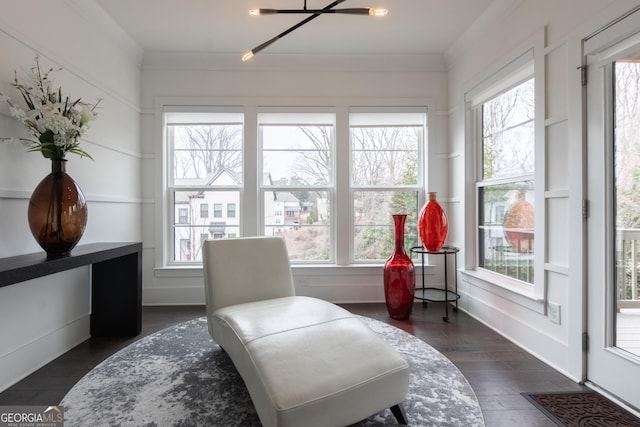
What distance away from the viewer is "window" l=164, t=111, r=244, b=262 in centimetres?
334

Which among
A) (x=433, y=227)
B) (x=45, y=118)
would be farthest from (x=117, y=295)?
(x=433, y=227)

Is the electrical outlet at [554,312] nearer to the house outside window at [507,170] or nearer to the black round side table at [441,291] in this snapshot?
the house outside window at [507,170]

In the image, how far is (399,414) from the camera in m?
1.42

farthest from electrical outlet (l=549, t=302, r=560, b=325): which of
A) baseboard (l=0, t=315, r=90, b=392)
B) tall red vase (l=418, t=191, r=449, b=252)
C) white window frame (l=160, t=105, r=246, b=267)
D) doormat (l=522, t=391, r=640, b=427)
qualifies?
baseboard (l=0, t=315, r=90, b=392)

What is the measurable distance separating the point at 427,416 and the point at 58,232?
2287 millimetres

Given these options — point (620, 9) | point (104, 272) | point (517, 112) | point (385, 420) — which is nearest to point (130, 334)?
point (104, 272)

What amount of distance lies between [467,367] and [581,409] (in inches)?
21.8

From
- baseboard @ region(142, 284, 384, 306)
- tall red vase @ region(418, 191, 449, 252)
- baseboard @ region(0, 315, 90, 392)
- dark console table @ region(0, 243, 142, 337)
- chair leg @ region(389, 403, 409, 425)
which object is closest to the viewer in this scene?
chair leg @ region(389, 403, 409, 425)

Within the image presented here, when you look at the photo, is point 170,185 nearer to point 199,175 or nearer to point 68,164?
point 199,175

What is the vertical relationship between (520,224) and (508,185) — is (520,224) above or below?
below

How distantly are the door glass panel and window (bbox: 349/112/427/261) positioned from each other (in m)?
1.81

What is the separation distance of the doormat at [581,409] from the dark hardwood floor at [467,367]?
5 centimetres

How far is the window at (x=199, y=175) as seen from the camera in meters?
3.34

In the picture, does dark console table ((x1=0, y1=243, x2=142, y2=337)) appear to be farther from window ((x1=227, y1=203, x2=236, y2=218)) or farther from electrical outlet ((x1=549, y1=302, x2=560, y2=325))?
electrical outlet ((x1=549, y1=302, x2=560, y2=325))
